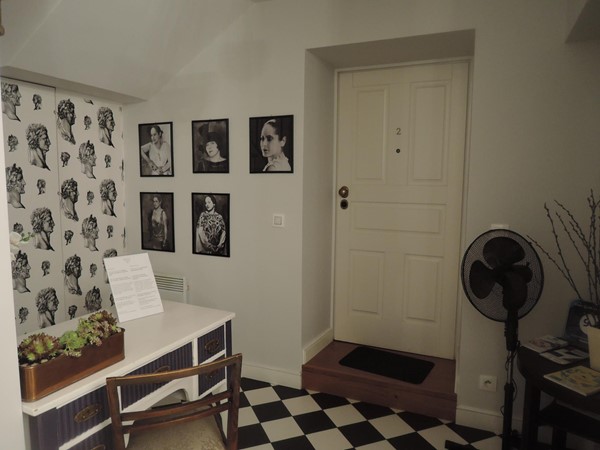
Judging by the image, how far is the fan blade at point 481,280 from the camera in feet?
7.04

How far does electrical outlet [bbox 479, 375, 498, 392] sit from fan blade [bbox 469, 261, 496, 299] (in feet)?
2.25

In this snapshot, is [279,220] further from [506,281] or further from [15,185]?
[15,185]

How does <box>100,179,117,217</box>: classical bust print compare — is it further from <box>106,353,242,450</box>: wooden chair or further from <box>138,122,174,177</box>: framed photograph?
<box>106,353,242,450</box>: wooden chair

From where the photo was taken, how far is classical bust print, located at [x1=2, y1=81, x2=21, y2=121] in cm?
262

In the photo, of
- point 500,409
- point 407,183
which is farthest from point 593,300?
point 407,183

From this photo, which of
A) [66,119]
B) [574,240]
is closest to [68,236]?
[66,119]

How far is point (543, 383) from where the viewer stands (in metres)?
1.79

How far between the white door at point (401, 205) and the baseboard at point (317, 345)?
14 cm

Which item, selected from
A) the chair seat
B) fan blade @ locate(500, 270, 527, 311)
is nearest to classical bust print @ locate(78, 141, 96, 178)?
the chair seat

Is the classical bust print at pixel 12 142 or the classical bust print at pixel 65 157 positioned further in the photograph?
the classical bust print at pixel 65 157

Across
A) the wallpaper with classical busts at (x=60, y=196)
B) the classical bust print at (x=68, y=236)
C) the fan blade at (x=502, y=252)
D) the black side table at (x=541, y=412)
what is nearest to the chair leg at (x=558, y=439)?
the black side table at (x=541, y=412)

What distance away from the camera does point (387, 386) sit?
2818 mm

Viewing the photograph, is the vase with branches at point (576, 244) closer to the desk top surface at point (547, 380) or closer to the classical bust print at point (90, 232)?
the desk top surface at point (547, 380)

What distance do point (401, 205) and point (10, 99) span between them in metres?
2.61
